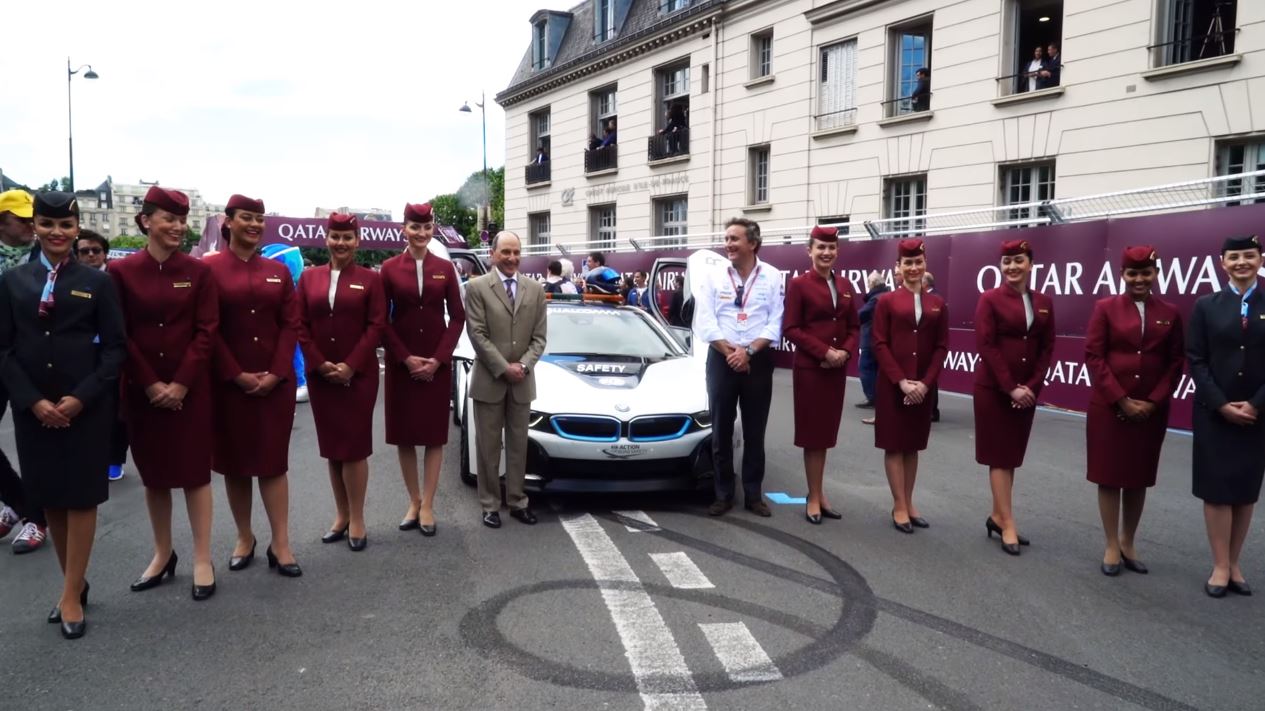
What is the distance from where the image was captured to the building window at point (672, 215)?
2652 centimetres

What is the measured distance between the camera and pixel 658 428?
20.8 ft

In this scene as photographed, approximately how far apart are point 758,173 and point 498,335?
→ 19.2 meters

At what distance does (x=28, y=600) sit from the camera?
15.1 feet

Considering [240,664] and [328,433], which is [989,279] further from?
[240,664]

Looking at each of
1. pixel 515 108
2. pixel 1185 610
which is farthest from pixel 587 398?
pixel 515 108

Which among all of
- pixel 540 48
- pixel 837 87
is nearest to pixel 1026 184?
pixel 837 87

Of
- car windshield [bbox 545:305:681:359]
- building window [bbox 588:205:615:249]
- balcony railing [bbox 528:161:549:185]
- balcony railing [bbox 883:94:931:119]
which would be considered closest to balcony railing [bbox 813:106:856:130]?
balcony railing [bbox 883:94:931:119]

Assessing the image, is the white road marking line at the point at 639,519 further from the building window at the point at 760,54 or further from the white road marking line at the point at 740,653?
the building window at the point at 760,54

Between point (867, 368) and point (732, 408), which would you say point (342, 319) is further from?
point (867, 368)

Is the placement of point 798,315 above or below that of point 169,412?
above

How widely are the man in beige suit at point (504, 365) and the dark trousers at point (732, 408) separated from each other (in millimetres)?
1207

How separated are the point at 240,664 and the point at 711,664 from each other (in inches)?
75.6

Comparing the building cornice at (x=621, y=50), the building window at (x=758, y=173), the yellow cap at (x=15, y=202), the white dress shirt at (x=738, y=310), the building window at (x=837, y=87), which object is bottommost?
the white dress shirt at (x=738, y=310)

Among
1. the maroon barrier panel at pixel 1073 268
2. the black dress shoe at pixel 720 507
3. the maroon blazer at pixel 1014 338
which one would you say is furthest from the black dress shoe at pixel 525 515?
the maroon barrier panel at pixel 1073 268
